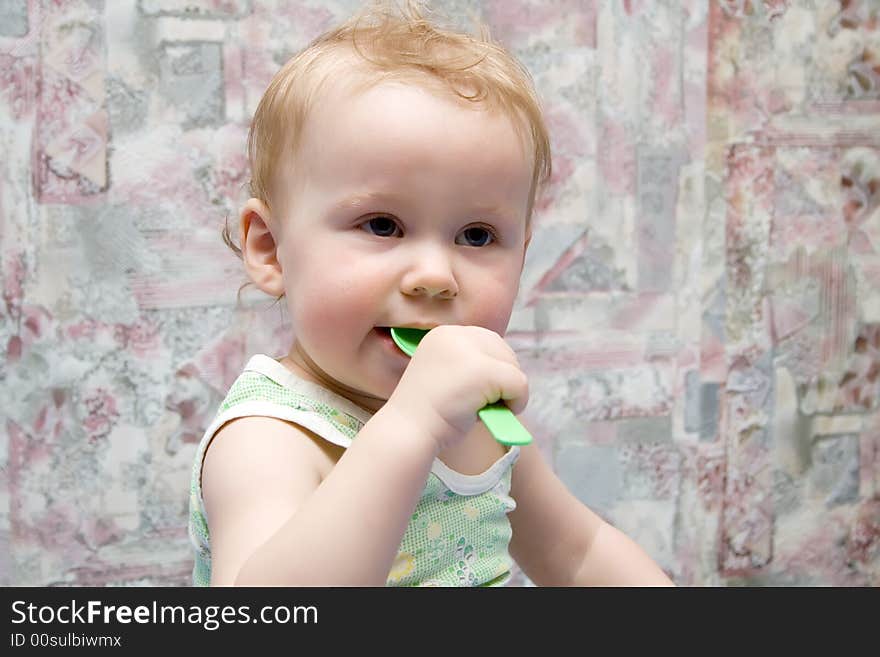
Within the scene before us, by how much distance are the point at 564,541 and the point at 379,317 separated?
0.31 metres

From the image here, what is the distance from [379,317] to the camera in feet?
2.28

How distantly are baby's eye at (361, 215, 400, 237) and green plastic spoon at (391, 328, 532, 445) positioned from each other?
7 cm

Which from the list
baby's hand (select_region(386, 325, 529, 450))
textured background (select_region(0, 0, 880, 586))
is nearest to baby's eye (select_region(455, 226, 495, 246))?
baby's hand (select_region(386, 325, 529, 450))

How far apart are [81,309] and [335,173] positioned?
0.61m

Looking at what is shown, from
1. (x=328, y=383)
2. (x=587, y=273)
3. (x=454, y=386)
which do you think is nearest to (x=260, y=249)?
(x=328, y=383)

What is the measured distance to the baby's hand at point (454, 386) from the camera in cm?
61

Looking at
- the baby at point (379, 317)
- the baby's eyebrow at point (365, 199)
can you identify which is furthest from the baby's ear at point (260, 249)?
→ the baby's eyebrow at point (365, 199)

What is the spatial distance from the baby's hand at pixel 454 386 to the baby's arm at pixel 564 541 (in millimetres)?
273

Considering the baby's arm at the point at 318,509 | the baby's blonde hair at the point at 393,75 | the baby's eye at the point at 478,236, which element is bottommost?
the baby's arm at the point at 318,509

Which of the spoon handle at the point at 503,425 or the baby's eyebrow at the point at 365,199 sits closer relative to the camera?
the spoon handle at the point at 503,425

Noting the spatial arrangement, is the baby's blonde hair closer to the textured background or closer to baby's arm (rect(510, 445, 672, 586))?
baby's arm (rect(510, 445, 672, 586))

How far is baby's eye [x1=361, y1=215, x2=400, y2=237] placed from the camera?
71 cm

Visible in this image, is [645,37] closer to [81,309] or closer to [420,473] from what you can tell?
[81,309]

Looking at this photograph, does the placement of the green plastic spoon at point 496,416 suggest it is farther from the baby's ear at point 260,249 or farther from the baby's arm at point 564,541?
the baby's arm at point 564,541
